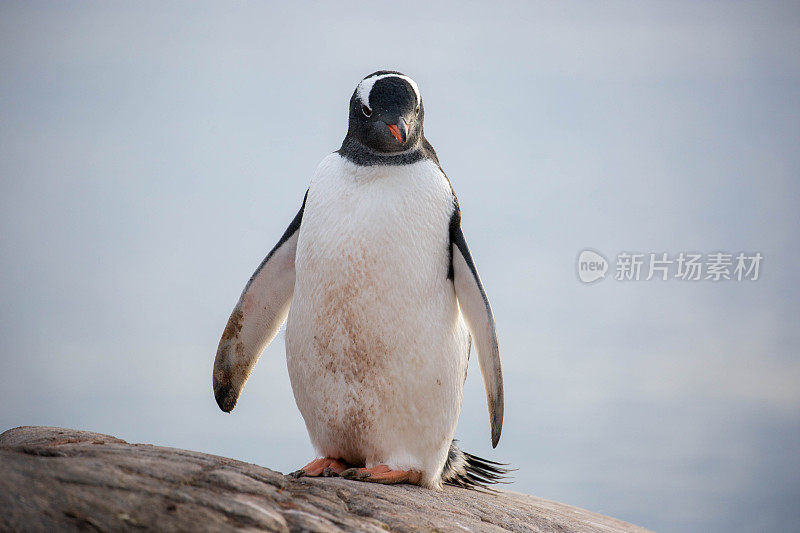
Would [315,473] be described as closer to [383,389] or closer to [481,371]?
[383,389]

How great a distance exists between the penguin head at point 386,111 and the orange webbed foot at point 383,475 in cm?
125

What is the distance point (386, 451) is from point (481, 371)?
53 cm

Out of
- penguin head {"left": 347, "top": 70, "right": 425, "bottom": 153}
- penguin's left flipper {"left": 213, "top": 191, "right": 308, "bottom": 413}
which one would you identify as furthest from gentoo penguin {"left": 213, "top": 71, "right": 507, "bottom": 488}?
penguin's left flipper {"left": 213, "top": 191, "right": 308, "bottom": 413}

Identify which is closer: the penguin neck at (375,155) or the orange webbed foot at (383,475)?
the orange webbed foot at (383,475)

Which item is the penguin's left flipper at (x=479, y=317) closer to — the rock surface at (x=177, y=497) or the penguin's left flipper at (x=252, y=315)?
the rock surface at (x=177, y=497)

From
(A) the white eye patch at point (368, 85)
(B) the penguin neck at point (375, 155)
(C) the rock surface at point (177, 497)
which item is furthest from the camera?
(B) the penguin neck at point (375, 155)

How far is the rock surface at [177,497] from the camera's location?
1.78m

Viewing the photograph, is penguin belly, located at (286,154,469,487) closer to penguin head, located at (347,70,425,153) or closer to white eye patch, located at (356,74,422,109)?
penguin head, located at (347,70,425,153)

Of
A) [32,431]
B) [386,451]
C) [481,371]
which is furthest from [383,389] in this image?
[32,431]

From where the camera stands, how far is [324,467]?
2.97 meters

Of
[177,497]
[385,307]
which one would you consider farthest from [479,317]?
[177,497]

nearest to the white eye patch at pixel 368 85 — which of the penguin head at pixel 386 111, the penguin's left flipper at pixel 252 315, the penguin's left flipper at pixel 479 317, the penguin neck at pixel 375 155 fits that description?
the penguin head at pixel 386 111

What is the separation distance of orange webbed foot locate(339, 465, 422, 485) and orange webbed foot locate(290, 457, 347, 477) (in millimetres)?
91

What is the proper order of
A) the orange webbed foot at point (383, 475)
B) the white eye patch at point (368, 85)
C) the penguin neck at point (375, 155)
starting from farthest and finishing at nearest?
the penguin neck at point (375, 155)
the white eye patch at point (368, 85)
the orange webbed foot at point (383, 475)
